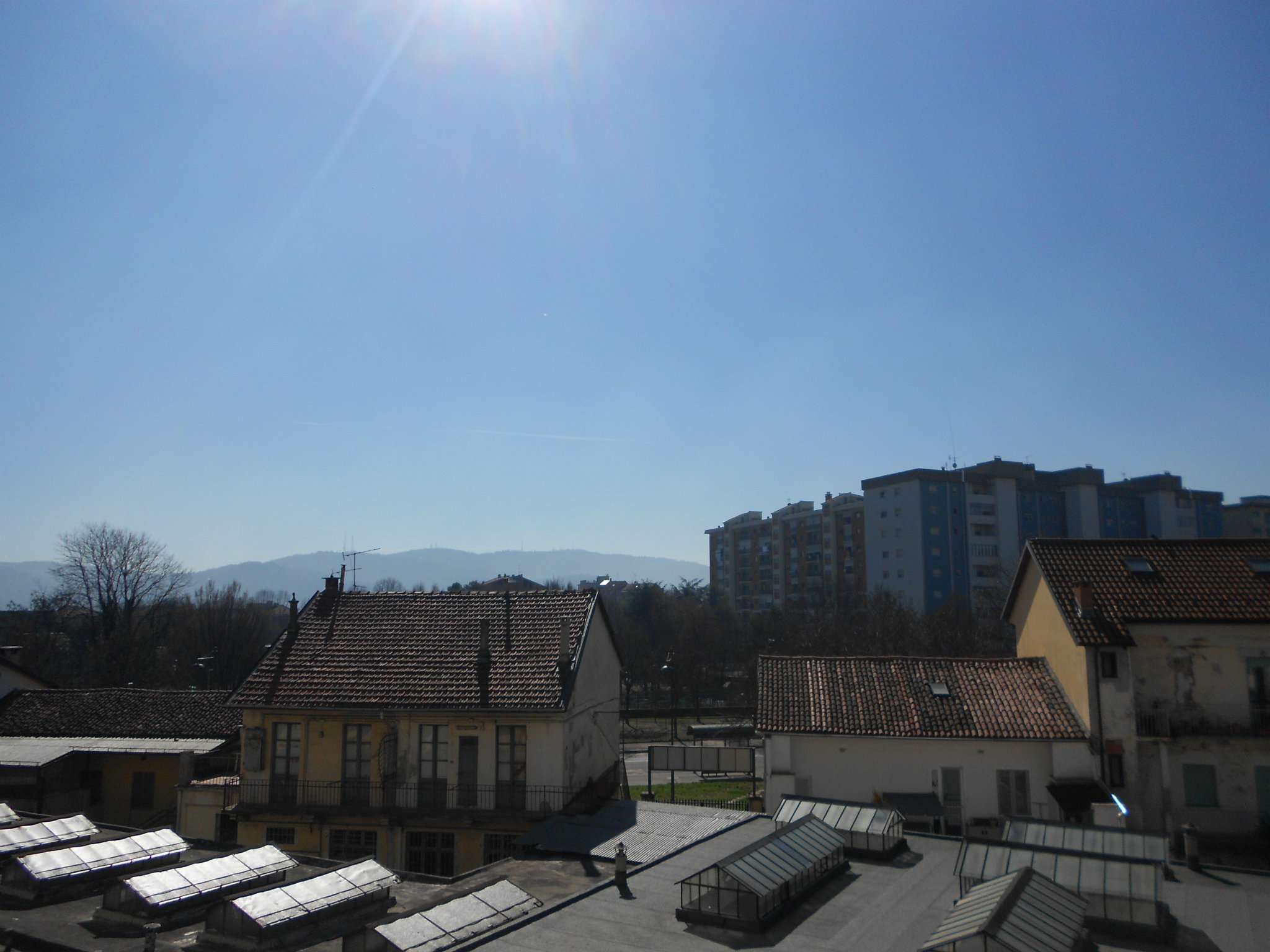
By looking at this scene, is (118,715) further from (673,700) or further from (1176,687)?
(1176,687)

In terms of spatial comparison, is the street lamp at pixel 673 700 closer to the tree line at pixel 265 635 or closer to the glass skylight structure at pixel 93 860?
the tree line at pixel 265 635

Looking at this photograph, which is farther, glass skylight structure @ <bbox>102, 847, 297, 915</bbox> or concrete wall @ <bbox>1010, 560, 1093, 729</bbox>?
concrete wall @ <bbox>1010, 560, 1093, 729</bbox>

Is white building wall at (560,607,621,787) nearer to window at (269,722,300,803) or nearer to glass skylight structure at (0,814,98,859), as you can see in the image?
window at (269,722,300,803)

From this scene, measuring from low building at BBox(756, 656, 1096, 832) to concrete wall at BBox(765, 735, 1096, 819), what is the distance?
0.08 ft

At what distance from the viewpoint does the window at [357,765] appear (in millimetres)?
23984

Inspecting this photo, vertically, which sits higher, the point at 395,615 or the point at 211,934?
the point at 395,615

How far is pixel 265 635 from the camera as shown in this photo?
8006cm

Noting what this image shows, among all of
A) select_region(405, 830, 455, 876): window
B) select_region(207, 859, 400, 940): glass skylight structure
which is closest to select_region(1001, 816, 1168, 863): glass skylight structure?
select_region(207, 859, 400, 940): glass skylight structure

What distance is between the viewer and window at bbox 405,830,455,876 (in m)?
23.1

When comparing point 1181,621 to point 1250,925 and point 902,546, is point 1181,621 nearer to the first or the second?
point 1250,925

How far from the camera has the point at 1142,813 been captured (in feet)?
79.5

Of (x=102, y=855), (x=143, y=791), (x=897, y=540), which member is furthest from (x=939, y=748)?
(x=897, y=540)

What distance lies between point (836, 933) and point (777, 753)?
11592 millimetres

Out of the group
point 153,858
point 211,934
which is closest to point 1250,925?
point 211,934
